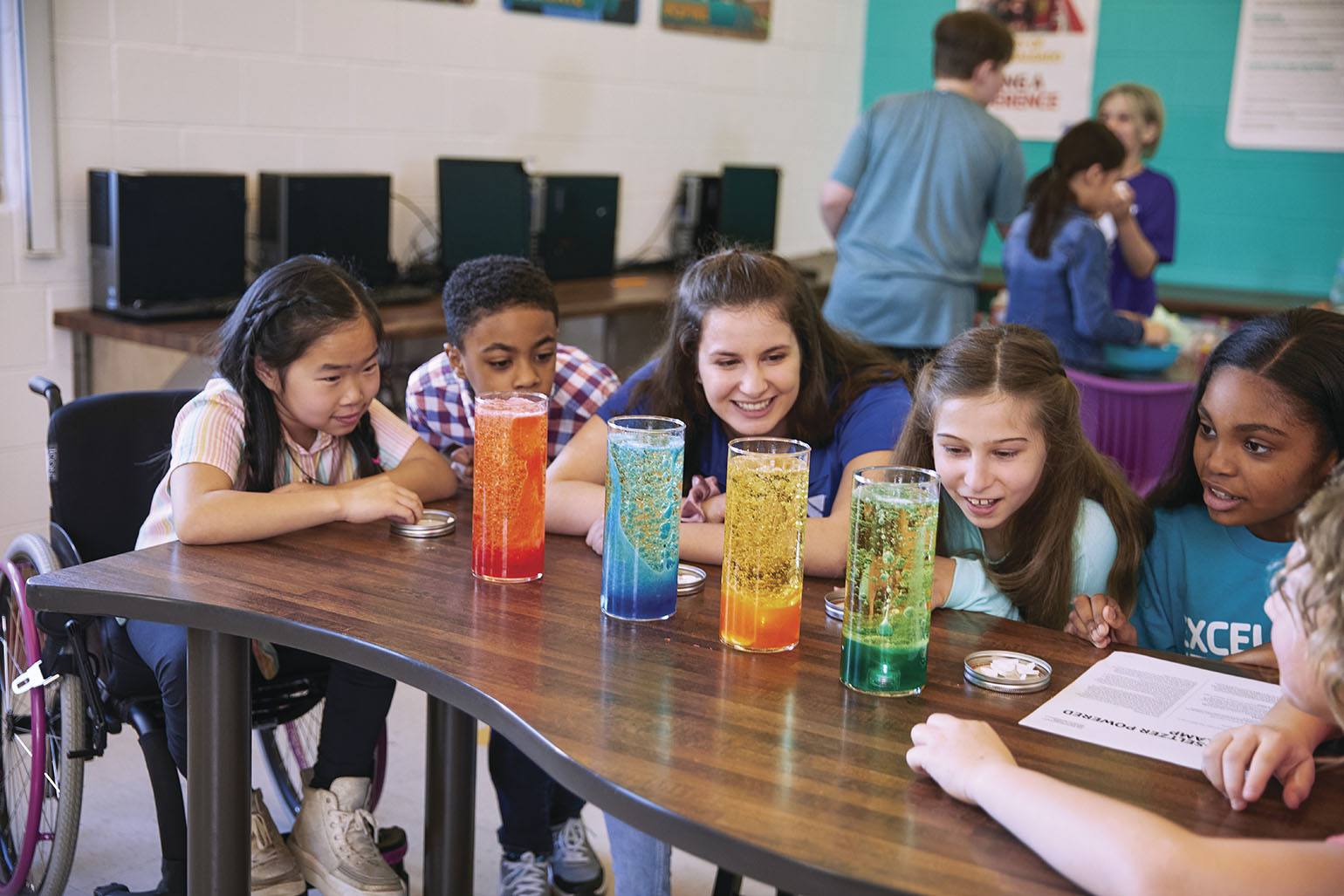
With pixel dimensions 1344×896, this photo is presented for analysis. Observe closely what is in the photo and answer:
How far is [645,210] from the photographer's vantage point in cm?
486

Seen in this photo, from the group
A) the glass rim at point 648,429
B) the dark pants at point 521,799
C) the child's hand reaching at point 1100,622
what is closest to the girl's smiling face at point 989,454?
the child's hand reaching at point 1100,622

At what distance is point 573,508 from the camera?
166cm

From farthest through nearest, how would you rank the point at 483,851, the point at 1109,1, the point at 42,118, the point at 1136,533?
the point at 1109,1 → the point at 42,118 → the point at 483,851 → the point at 1136,533

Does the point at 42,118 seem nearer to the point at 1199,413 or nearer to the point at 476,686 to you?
the point at 476,686

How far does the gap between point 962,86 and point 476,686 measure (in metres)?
2.85

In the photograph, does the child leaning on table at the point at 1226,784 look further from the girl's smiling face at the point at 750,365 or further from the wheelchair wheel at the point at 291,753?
the wheelchair wheel at the point at 291,753

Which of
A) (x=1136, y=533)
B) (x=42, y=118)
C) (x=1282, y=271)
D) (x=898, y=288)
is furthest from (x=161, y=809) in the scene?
(x=1282, y=271)

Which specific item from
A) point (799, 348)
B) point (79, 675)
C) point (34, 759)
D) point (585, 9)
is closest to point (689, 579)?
point (799, 348)

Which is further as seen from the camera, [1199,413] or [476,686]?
[1199,413]

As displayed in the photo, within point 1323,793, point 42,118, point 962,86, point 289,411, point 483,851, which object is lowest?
point 483,851

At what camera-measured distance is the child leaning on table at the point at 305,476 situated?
5.39 ft

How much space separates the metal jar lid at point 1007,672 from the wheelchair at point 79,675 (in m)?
1.04

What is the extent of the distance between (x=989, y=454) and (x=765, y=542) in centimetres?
38

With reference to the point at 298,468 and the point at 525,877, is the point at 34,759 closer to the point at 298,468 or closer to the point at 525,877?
the point at 298,468
